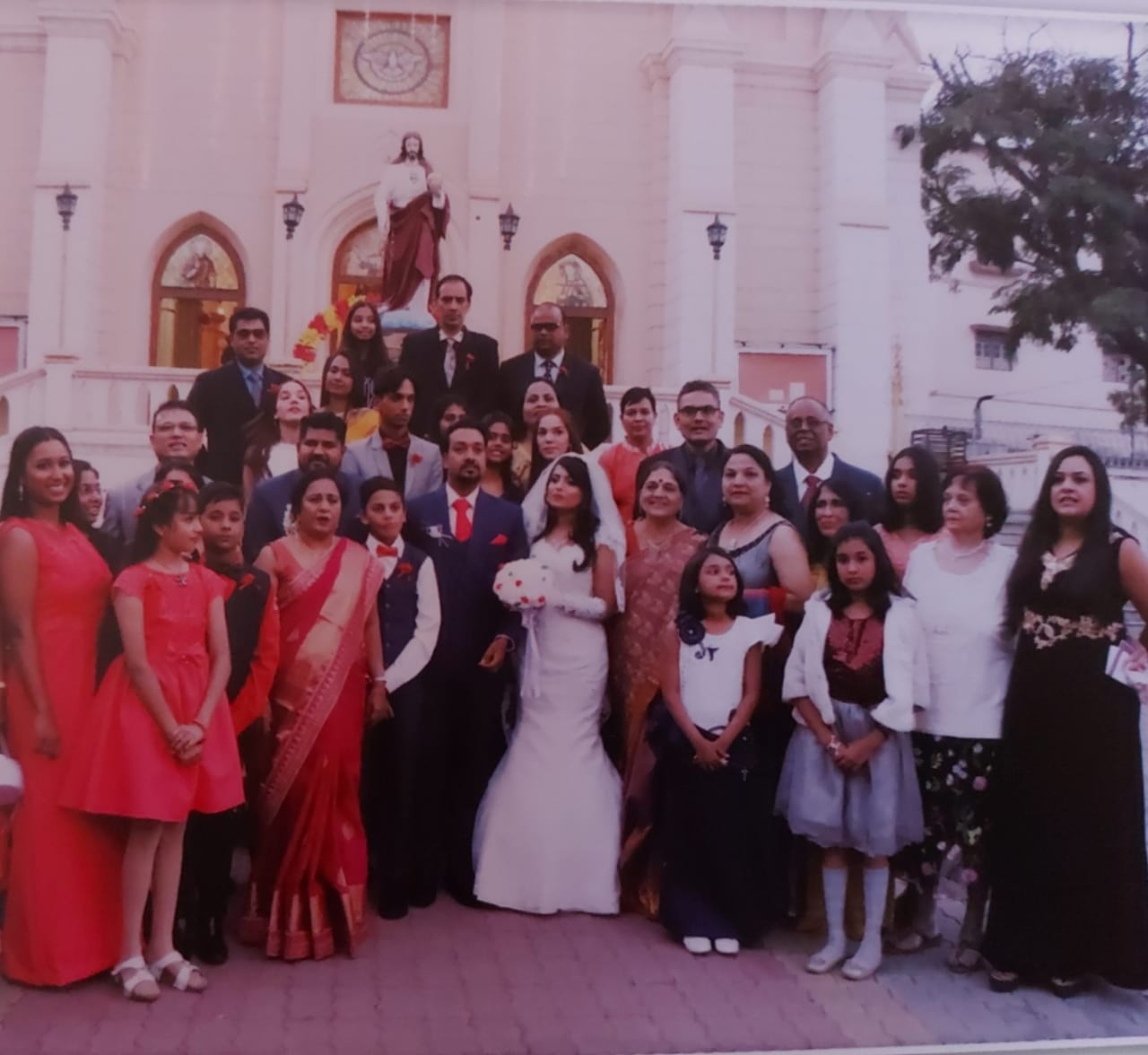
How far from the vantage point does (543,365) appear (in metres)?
3.98

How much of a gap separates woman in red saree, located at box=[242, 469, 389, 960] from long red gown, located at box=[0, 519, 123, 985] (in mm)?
417

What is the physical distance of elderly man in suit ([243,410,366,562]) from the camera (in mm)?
3412

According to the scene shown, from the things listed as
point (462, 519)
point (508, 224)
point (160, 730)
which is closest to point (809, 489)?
point (462, 519)

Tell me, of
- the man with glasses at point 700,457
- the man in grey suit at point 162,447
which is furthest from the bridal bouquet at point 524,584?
the man in grey suit at point 162,447

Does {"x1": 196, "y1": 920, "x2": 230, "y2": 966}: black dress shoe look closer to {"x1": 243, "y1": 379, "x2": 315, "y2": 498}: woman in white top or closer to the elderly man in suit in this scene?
the elderly man in suit

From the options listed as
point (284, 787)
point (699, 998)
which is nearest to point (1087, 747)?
point (699, 998)

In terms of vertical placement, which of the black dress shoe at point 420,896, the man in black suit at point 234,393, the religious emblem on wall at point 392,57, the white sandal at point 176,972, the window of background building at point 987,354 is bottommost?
the white sandal at point 176,972

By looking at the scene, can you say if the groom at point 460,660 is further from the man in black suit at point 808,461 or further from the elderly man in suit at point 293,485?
the man in black suit at point 808,461

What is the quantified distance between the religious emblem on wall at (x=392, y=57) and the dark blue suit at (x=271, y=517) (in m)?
1.43

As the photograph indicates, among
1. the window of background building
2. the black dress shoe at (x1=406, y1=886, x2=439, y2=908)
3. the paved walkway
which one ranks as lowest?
the paved walkway

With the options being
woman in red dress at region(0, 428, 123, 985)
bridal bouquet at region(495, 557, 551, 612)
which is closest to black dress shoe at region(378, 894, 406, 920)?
woman in red dress at region(0, 428, 123, 985)

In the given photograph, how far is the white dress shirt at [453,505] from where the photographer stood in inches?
140

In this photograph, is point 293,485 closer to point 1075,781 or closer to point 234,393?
point 234,393

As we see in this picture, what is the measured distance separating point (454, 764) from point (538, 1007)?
860 millimetres
